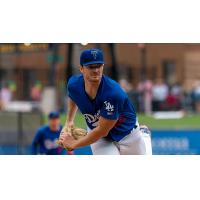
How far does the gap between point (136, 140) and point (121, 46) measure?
37588mm

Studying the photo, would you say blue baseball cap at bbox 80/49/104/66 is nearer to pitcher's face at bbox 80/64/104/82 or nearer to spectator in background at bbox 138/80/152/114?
pitcher's face at bbox 80/64/104/82

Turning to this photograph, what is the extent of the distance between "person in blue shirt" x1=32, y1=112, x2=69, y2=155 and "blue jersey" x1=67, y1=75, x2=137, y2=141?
562 cm

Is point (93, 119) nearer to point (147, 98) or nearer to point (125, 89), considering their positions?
point (125, 89)

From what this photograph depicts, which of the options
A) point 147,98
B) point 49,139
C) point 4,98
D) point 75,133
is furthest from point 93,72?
point 4,98

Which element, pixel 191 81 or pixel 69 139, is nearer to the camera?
pixel 69 139

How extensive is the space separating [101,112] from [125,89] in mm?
22269

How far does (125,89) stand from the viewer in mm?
30484

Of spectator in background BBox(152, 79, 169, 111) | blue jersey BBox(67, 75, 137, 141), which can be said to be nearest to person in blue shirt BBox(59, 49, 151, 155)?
blue jersey BBox(67, 75, 137, 141)

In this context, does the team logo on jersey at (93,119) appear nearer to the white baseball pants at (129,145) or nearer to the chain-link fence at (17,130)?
the white baseball pants at (129,145)

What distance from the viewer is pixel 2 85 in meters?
40.2

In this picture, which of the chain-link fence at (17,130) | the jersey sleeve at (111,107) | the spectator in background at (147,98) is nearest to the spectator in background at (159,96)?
the spectator in background at (147,98)
